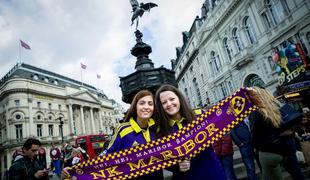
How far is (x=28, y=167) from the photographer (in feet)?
14.2

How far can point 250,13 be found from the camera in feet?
72.5

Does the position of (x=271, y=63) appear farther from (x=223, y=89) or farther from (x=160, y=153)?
(x=160, y=153)

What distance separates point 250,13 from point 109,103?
60.8 metres

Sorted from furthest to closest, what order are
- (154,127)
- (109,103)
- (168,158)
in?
(109,103) → (154,127) → (168,158)

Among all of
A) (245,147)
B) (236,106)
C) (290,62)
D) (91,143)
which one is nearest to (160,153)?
(236,106)

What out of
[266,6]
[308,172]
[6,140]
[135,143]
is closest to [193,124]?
[135,143]

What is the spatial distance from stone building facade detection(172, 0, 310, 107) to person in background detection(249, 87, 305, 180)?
17.2 metres

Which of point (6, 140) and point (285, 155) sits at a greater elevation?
point (6, 140)

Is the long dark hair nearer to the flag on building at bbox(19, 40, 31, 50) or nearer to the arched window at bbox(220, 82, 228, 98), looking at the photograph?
the arched window at bbox(220, 82, 228, 98)

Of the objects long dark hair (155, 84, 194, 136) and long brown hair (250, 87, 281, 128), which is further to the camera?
long brown hair (250, 87, 281, 128)

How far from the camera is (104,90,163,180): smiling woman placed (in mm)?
2693

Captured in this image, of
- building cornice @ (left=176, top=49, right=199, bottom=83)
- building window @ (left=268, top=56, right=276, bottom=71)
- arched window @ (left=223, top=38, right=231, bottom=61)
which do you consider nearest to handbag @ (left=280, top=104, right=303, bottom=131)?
building window @ (left=268, top=56, right=276, bottom=71)

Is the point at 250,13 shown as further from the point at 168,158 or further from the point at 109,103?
the point at 109,103

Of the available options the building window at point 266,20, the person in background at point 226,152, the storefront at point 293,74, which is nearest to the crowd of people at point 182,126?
the person in background at point 226,152
